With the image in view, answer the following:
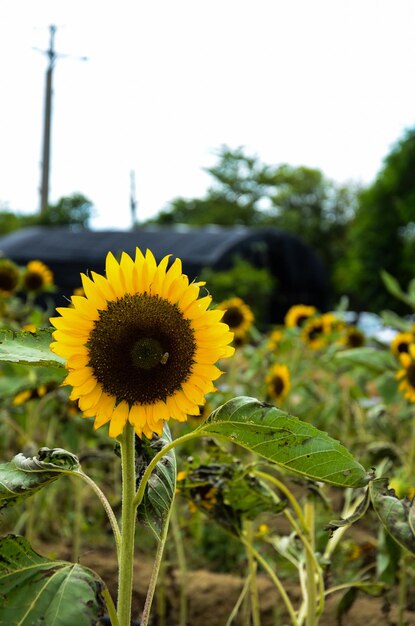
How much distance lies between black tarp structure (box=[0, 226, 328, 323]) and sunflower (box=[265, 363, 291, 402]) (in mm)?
10901

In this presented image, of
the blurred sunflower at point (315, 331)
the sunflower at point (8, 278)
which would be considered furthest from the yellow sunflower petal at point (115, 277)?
the blurred sunflower at point (315, 331)

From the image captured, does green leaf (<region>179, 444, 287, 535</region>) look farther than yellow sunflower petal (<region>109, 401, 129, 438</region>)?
Yes

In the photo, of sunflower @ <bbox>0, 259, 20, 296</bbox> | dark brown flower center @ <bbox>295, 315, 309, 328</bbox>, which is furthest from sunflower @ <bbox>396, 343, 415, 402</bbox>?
dark brown flower center @ <bbox>295, 315, 309, 328</bbox>

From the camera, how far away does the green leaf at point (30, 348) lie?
1002 mm

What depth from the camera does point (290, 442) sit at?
977 mm

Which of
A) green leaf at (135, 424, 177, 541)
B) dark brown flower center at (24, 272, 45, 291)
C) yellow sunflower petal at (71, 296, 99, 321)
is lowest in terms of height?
dark brown flower center at (24, 272, 45, 291)

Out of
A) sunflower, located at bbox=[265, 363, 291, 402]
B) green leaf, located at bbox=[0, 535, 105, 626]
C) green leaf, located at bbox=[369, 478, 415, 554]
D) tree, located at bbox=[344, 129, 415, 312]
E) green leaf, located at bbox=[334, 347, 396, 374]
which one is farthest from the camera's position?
tree, located at bbox=[344, 129, 415, 312]

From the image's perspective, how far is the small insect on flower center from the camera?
3.36 feet

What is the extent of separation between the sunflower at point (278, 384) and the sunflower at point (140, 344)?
6.45ft

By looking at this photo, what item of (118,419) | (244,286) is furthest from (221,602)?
(244,286)

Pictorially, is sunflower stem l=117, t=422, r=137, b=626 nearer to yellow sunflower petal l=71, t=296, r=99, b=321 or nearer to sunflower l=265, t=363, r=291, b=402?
yellow sunflower petal l=71, t=296, r=99, b=321

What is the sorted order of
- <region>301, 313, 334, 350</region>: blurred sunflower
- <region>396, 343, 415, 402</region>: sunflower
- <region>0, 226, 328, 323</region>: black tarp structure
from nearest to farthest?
<region>396, 343, 415, 402</region>: sunflower
<region>301, 313, 334, 350</region>: blurred sunflower
<region>0, 226, 328, 323</region>: black tarp structure

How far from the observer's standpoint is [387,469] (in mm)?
1733

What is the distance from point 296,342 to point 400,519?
333cm
